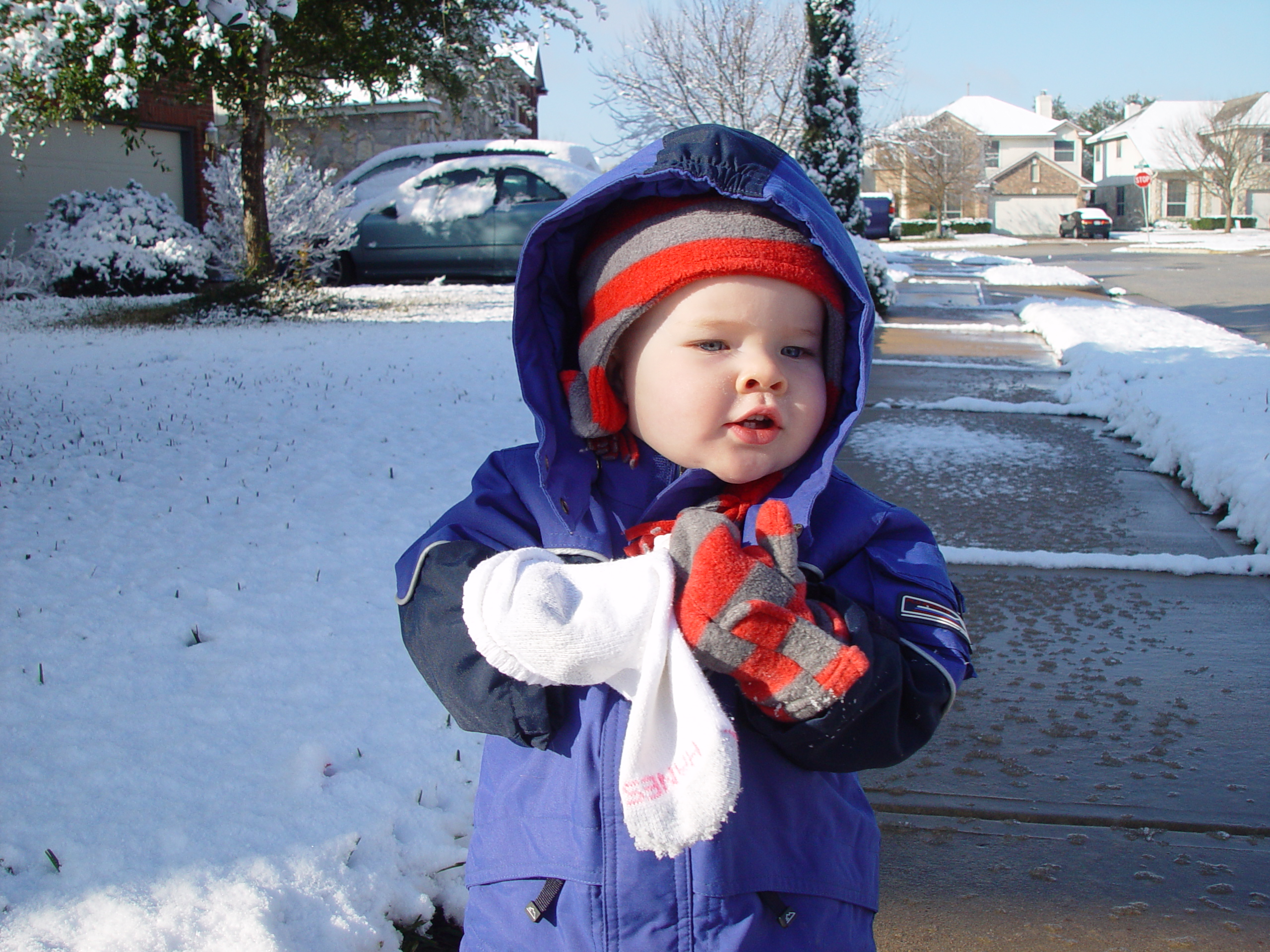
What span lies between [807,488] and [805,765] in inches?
12.7

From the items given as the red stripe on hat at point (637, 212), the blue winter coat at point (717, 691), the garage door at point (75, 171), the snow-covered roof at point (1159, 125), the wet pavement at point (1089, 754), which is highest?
the snow-covered roof at point (1159, 125)

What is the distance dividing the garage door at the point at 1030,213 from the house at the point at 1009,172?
0.04 meters

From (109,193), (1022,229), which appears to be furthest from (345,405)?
(1022,229)

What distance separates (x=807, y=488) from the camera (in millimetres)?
1243

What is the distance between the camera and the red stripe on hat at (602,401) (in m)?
1.35

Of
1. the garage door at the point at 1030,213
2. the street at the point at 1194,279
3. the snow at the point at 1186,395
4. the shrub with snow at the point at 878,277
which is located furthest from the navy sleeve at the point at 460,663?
the garage door at the point at 1030,213

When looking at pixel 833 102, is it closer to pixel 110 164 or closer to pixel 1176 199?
pixel 110 164

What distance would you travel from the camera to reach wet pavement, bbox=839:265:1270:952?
6.28 ft

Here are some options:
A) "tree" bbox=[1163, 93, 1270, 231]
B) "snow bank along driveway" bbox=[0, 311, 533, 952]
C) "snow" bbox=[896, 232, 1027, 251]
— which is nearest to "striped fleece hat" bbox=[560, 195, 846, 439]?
"snow bank along driveway" bbox=[0, 311, 533, 952]

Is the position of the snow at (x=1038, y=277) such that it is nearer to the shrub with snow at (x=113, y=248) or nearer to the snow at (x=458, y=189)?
the snow at (x=458, y=189)

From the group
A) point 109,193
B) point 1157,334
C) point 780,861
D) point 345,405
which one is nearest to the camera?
point 780,861

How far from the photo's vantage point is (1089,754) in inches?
95.3

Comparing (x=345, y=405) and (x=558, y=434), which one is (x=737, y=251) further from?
(x=345, y=405)

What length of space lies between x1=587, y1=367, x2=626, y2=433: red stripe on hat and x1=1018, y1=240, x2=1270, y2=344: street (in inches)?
402
